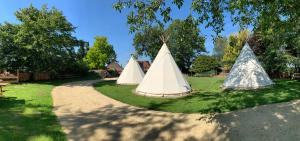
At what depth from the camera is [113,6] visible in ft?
27.3

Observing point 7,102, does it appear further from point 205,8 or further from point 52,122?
point 205,8

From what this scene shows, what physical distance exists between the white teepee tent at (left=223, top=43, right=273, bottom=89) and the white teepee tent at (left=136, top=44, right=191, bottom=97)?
442 centimetres

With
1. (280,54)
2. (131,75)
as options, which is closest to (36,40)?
(131,75)

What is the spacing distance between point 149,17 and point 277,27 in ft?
15.9

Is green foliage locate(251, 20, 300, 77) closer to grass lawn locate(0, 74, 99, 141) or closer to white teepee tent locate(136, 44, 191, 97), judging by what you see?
white teepee tent locate(136, 44, 191, 97)

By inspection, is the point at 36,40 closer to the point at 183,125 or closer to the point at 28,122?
the point at 28,122

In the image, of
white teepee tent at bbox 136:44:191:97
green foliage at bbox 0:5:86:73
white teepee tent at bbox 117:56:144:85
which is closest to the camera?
white teepee tent at bbox 136:44:191:97

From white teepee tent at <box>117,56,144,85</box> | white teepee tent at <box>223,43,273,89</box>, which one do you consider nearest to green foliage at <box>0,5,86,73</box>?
white teepee tent at <box>117,56,144,85</box>

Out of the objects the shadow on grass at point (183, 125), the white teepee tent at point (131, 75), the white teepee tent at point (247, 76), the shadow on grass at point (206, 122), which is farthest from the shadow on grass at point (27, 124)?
the white teepee tent at point (131, 75)

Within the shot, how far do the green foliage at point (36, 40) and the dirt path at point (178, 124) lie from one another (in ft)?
49.8

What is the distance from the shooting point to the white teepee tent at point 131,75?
30188mm

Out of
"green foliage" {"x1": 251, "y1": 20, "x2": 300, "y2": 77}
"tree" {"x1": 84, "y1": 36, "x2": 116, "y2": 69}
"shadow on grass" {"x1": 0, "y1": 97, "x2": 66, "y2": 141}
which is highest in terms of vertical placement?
"tree" {"x1": 84, "y1": 36, "x2": 116, "y2": 69}

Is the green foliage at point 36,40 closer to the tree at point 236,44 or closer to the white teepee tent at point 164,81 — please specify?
the white teepee tent at point 164,81

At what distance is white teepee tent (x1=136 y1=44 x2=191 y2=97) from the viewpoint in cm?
1881
